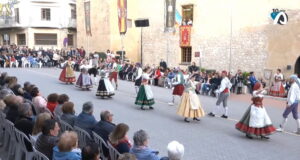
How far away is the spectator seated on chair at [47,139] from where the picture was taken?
5078 millimetres

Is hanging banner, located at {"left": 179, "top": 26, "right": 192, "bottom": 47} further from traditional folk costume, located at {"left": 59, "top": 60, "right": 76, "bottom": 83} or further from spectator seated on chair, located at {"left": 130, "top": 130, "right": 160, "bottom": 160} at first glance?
spectator seated on chair, located at {"left": 130, "top": 130, "right": 160, "bottom": 160}

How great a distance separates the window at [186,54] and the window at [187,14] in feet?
6.99

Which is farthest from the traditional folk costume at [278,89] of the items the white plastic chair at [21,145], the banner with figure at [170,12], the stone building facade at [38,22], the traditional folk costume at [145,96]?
the stone building facade at [38,22]

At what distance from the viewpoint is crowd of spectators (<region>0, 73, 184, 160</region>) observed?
4.51 meters

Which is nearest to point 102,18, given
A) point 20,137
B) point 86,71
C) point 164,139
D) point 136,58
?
point 136,58

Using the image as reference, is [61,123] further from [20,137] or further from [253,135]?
[253,135]

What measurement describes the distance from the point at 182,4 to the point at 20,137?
23378 mm

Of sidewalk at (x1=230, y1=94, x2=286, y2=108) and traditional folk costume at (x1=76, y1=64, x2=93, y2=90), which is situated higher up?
traditional folk costume at (x1=76, y1=64, x2=93, y2=90)

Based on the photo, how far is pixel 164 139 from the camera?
30.1 ft

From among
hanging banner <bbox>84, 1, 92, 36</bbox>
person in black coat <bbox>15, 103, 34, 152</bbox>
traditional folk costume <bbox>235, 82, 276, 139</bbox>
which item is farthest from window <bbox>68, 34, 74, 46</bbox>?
person in black coat <bbox>15, 103, 34, 152</bbox>

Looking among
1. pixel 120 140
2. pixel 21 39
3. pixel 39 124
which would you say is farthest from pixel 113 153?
pixel 21 39

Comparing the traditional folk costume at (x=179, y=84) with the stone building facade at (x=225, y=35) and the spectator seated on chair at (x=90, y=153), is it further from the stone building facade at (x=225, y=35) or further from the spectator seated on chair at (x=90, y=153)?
the stone building facade at (x=225, y=35)

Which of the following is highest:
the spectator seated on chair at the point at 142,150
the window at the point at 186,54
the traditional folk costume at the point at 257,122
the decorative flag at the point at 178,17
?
the decorative flag at the point at 178,17

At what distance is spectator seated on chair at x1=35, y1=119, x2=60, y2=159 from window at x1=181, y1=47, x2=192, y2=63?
23120mm
